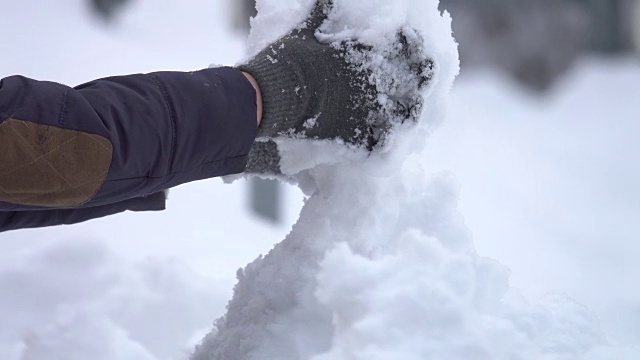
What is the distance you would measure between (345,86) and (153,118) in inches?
10.5

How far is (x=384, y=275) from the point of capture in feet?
2.41

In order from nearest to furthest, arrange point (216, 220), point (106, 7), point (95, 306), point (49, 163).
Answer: point (49, 163) < point (95, 306) < point (216, 220) < point (106, 7)

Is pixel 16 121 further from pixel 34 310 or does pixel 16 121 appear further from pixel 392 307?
pixel 34 310

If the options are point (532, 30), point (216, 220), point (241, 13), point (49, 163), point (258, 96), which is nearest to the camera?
point (49, 163)

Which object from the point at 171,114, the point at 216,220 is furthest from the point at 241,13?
the point at 171,114

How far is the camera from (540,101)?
4.24m

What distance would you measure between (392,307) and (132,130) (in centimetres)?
29

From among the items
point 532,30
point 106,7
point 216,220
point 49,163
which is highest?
point 532,30

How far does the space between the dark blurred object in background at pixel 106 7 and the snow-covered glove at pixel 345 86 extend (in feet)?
5.43

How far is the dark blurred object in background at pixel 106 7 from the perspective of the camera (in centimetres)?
239

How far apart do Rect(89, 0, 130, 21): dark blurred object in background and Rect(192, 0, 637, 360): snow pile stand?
1.57 meters

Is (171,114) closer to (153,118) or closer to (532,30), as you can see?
(153,118)

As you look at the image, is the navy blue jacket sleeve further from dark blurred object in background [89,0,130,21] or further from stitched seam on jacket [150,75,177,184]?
dark blurred object in background [89,0,130,21]

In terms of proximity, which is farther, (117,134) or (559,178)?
(559,178)
